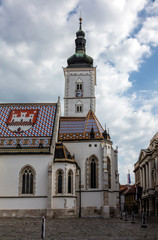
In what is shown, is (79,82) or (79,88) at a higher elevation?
(79,82)

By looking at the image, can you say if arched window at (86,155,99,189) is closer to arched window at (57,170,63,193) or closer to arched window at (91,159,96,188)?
arched window at (91,159,96,188)

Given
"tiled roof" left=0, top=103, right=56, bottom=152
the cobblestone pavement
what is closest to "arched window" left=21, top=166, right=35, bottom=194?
"tiled roof" left=0, top=103, right=56, bottom=152

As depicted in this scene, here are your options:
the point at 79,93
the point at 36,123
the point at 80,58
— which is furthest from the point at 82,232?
the point at 80,58

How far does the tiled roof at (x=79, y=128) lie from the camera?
1671 inches

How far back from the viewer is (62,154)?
3859 cm

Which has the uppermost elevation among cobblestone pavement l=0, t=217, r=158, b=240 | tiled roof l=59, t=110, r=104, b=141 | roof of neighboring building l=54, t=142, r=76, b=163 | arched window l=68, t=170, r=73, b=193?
tiled roof l=59, t=110, r=104, b=141

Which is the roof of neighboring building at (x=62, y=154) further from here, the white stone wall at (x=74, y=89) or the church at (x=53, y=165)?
the white stone wall at (x=74, y=89)

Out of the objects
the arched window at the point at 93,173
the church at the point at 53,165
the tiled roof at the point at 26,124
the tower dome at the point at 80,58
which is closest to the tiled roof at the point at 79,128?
the church at the point at 53,165

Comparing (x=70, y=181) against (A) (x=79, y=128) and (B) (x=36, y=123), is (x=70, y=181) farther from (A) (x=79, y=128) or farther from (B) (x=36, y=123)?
(B) (x=36, y=123)

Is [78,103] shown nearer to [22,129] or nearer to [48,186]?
[22,129]

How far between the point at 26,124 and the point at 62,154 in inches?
286

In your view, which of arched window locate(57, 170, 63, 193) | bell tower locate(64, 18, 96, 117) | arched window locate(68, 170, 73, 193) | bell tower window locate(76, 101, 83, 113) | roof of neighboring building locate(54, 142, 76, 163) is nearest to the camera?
arched window locate(57, 170, 63, 193)

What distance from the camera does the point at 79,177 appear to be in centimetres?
4016

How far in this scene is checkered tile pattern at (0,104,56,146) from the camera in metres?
40.5
